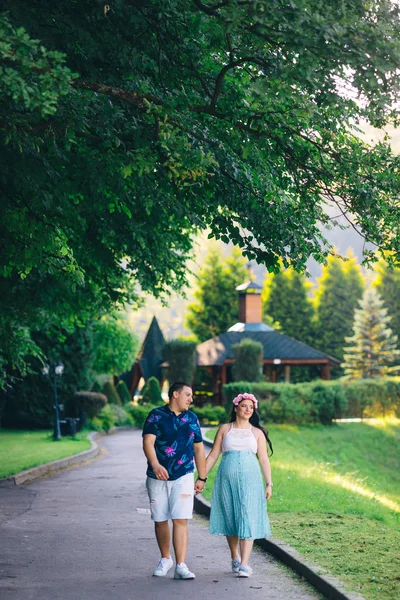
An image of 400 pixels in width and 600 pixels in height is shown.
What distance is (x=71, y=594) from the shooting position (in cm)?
788

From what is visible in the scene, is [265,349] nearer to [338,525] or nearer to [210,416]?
[210,416]

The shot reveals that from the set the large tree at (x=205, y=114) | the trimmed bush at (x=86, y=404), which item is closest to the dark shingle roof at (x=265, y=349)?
the trimmed bush at (x=86, y=404)

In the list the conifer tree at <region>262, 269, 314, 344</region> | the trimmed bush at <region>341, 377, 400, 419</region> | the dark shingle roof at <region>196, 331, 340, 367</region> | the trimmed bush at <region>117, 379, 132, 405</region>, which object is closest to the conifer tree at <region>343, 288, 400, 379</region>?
the conifer tree at <region>262, 269, 314, 344</region>

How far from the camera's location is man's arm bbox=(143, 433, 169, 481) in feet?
27.7

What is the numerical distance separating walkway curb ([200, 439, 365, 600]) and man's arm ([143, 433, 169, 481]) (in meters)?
1.61

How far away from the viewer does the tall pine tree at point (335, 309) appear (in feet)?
254

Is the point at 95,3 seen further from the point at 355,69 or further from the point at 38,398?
the point at 38,398

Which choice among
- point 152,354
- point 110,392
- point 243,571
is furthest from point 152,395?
point 243,571

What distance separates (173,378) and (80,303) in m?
29.8

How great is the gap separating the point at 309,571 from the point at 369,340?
210 ft

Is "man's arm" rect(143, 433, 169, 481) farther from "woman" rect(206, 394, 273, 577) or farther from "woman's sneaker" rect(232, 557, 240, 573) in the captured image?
"woman's sneaker" rect(232, 557, 240, 573)

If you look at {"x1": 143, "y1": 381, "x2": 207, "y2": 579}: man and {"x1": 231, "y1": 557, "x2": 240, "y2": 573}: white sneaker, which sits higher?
{"x1": 143, "y1": 381, "x2": 207, "y2": 579}: man

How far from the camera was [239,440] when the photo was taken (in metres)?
8.91

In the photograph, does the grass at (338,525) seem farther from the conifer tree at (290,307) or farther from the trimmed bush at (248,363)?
the conifer tree at (290,307)
